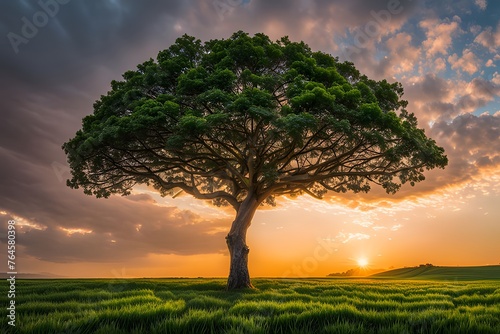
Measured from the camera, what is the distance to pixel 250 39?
18.8 m

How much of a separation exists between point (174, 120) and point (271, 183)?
23.4ft

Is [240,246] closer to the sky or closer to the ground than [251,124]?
closer to the ground

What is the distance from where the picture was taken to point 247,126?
16656 millimetres

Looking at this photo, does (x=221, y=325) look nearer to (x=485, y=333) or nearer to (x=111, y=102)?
(x=485, y=333)

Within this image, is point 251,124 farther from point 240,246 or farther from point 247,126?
point 240,246

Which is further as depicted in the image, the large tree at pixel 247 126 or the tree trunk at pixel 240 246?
the tree trunk at pixel 240 246

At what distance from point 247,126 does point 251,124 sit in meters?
0.25

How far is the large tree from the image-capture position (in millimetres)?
15383

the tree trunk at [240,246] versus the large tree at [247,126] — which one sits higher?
the large tree at [247,126]

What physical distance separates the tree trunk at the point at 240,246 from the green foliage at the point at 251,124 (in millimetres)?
1066

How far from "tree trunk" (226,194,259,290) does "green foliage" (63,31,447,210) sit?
1.07 metres

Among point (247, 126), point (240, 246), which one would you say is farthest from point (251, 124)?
point (240, 246)

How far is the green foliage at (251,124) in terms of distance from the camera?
15.4 metres

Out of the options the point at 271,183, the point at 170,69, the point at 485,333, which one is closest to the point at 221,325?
the point at 485,333
